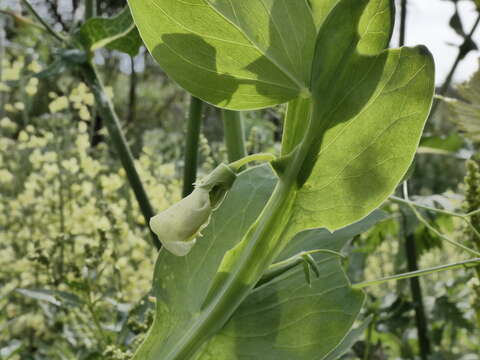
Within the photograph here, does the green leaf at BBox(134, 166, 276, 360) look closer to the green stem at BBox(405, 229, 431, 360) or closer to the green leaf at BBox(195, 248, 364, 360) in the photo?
the green leaf at BBox(195, 248, 364, 360)

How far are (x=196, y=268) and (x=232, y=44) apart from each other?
11cm

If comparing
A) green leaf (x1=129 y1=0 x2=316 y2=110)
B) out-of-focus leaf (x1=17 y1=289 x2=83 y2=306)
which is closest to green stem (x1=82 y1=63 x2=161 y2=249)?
out-of-focus leaf (x1=17 y1=289 x2=83 y2=306)

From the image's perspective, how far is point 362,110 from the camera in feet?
0.63

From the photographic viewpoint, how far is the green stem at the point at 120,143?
43 cm

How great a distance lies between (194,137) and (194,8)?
0.22 meters

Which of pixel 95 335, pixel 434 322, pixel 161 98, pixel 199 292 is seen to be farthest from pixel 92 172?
pixel 161 98

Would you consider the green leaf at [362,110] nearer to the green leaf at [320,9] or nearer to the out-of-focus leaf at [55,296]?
the green leaf at [320,9]

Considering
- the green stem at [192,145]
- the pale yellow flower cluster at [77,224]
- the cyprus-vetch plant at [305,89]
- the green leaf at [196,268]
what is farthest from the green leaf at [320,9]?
the pale yellow flower cluster at [77,224]

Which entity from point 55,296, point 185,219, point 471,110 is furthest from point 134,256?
point 185,219

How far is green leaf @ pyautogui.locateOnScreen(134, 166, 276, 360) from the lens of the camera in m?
0.26

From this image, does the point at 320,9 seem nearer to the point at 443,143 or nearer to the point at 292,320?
the point at 292,320

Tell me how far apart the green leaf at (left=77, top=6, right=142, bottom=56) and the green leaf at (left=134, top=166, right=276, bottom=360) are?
16cm

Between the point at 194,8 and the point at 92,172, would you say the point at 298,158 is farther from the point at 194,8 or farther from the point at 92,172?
the point at 92,172

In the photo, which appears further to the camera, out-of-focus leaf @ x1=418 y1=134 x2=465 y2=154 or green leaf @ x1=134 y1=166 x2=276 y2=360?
out-of-focus leaf @ x1=418 y1=134 x2=465 y2=154
